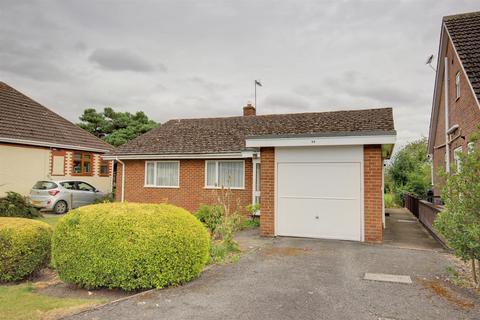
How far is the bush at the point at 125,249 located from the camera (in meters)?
5.19

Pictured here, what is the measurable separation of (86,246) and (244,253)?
12.2ft

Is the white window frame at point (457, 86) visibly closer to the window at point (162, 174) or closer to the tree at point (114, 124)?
the window at point (162, 174)

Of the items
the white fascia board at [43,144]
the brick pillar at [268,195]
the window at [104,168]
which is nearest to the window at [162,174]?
the brick pillar at [268,195]

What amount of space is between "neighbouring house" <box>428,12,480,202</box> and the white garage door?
6.98 ft

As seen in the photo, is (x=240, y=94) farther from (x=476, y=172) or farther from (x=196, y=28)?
(x=476, y=172)

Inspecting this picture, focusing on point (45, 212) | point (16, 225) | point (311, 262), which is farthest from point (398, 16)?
point (45, 212)

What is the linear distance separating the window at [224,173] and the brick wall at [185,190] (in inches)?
9.0

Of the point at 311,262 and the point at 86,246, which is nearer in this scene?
the point at 86,246

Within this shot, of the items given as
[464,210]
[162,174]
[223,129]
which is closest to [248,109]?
[223,129]

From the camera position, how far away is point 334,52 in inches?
578

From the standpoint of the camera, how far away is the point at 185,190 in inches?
604

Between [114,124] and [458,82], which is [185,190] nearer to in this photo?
[458,82]

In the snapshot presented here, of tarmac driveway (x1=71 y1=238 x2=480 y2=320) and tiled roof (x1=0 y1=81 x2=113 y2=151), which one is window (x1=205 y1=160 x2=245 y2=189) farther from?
tiled roof (x1=0 y1=81 x2=113 y2=151)

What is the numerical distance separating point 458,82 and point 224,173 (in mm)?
9721
